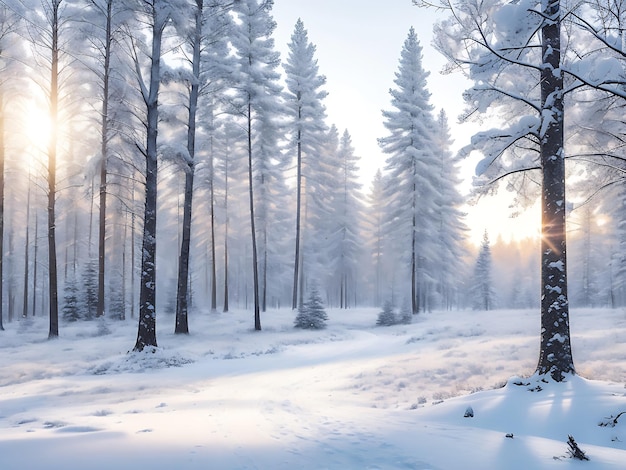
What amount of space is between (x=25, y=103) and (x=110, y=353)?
13.1 meters

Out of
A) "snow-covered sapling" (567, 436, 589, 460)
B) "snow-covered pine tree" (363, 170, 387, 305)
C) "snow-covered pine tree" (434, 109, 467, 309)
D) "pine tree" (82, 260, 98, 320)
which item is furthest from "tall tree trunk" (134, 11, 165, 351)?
"snow-covered pine tree" (363, 170, 387, 305)

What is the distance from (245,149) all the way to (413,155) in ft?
37.7

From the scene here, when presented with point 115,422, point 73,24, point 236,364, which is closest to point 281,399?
point 115,422

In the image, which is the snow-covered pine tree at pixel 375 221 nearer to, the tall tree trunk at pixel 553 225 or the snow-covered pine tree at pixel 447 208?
the snow-covered pine tree at pixel 447 208

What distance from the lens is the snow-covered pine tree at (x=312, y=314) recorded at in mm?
20922

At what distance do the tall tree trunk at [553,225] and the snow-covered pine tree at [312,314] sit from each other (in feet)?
49.1

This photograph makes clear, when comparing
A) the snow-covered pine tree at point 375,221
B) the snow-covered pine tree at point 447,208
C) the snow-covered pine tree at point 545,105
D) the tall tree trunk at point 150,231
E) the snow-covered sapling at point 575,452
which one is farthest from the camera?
the snow-covered pine tree at point 375,221

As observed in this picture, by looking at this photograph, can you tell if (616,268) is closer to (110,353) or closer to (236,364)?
(236,364)

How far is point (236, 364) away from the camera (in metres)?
11.5

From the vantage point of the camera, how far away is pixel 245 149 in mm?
27031

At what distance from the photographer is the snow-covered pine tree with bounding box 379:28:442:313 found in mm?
25969

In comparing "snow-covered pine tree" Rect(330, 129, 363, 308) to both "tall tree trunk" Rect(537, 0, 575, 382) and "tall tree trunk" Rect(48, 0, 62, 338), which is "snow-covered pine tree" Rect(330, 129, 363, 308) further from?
"tall tree trunk" Rect(537, 0, 575, 382)

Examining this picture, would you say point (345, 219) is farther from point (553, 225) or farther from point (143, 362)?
point (553, 225)

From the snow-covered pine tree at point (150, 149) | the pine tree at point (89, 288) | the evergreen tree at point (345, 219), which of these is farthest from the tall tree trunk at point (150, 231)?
the evergreen tree at point (345, 219)
